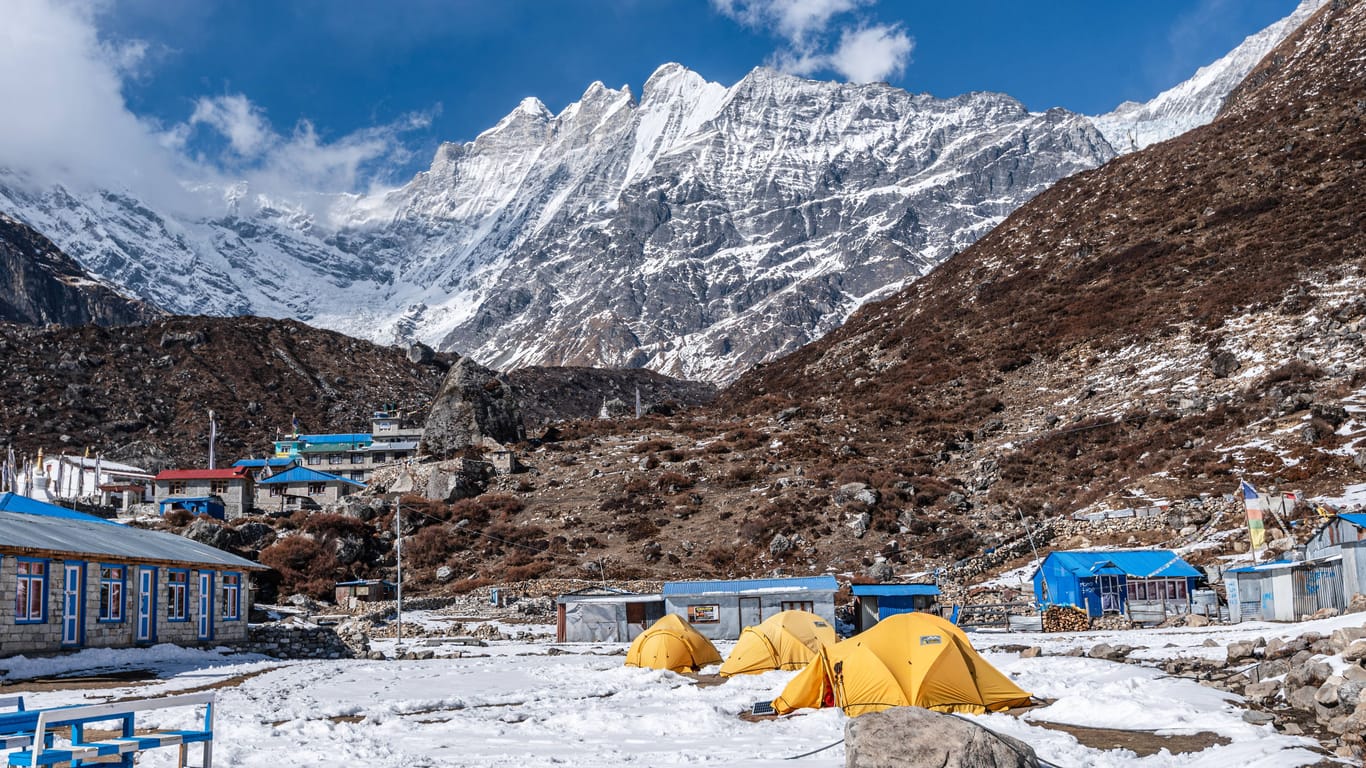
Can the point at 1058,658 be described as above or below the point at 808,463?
below

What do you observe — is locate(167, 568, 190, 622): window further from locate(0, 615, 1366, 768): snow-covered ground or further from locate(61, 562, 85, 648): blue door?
locate(61, 562, 85, 648): blue door

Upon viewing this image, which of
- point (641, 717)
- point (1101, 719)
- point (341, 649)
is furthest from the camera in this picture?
point (341, 649)

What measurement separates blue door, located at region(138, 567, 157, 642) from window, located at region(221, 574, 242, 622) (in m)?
4.11

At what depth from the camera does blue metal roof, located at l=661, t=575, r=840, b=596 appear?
128 ft

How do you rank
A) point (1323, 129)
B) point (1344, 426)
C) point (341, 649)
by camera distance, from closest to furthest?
1. point (341, 649)
2. point (1344, 426)
3. point (1323, 129)

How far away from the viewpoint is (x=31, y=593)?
26.3 meters

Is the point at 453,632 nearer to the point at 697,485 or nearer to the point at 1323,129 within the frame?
the point at 697,485

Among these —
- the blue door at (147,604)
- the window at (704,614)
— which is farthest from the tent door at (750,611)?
the blue door at (147,604)

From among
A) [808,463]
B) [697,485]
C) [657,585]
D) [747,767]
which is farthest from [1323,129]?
[747,767]

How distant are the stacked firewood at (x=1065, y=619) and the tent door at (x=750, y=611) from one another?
34.3ft

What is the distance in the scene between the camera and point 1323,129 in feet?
287

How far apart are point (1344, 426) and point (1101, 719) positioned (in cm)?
3976

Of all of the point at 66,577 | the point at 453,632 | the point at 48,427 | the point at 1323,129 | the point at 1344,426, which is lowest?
the point at 453,632

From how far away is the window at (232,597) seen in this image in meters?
35.2
